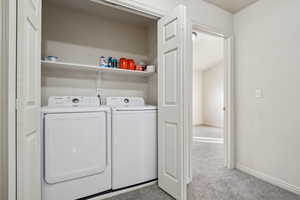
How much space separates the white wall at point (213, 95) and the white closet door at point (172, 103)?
487 cm

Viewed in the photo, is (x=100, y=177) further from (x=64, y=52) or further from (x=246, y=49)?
(x=246, y=49)

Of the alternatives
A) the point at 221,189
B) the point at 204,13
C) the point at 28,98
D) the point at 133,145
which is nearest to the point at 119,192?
the point at 133,145

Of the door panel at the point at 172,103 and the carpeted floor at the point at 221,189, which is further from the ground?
the door panel at the point at 172,103

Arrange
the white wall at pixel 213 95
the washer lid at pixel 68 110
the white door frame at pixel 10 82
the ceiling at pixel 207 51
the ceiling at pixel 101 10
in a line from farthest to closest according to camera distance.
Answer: the white wall at pixel 213 95, the ceiling at pixel 207 51, the ceiling at pixel 101 10, the washer lid at pixel 68 110, the white door frame at pixel 10 82

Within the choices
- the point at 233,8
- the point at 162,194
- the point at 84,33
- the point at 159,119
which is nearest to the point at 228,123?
the point at 159,119

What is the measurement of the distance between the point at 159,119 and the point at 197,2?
165 cm

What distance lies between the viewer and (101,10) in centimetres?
A: 213

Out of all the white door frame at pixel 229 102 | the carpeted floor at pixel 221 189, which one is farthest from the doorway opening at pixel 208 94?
the carpeted floor at pixel 221 189

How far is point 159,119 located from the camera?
1855mm

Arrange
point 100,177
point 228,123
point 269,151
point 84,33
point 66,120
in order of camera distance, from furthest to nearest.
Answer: point 228,123
point 84,33
point 269,151
point 100,177
point 66,120

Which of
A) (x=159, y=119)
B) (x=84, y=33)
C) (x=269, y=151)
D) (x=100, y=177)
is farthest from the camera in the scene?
(x=84, y=33)

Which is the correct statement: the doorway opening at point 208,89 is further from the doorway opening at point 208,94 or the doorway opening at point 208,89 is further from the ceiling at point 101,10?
the ceiling at point 101,10

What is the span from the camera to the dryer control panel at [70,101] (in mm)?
1767

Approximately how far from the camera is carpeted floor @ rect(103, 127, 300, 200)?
5.42ft
